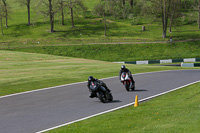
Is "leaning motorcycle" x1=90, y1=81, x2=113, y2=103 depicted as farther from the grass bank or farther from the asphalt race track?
the grass bank

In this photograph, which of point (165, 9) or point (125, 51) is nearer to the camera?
point (125, 51)

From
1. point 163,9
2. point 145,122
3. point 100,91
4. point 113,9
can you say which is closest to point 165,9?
point 163,9

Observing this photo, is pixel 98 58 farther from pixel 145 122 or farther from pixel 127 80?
pixel 145 122

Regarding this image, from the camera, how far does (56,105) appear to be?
45.4ft

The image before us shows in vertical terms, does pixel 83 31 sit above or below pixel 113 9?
below

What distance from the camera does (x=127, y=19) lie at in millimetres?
93938

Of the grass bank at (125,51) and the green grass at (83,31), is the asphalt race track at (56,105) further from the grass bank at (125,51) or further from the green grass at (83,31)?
the green grass at (83,31)

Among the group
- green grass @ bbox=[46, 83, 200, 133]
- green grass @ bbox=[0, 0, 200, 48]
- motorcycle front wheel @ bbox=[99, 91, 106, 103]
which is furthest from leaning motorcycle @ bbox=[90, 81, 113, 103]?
green grass @ bbox=[0, 0, 200, 48]

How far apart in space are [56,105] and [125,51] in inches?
1675

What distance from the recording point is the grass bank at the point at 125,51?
52584mm

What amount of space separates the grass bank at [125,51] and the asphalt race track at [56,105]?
105 feet

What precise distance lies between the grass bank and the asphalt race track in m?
32.0

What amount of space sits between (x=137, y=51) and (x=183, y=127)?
157ft

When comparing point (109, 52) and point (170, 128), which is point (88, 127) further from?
point (109, 52)
